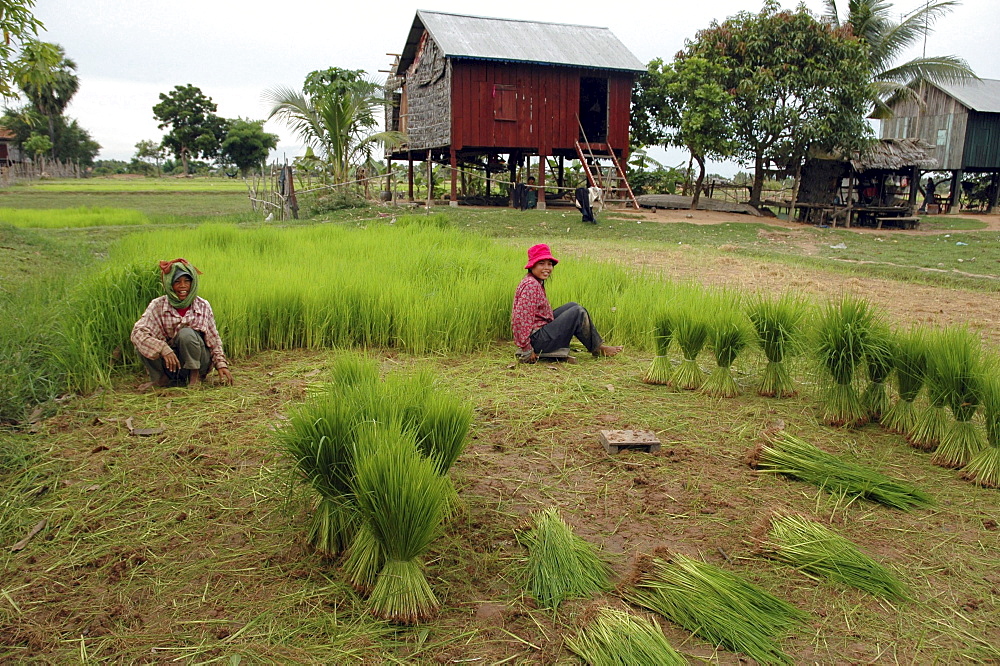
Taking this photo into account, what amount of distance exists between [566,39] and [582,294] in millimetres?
14600

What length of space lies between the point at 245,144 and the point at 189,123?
10.5ft

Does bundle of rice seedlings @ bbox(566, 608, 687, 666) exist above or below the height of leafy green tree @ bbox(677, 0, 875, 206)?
below

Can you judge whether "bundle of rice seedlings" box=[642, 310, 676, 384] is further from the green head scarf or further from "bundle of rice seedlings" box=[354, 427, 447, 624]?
the green head scarf

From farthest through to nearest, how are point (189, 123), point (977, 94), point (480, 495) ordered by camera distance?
1. point (189, 123)
2. point (977, 94)
3. point (480, 495)

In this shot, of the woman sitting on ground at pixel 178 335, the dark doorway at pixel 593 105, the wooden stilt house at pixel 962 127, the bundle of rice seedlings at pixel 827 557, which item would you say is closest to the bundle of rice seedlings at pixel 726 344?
the bundle of rice seedlings at pixel 827 557

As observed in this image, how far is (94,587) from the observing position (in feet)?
7.19

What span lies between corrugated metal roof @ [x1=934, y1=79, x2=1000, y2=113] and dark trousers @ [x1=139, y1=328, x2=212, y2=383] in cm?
2407

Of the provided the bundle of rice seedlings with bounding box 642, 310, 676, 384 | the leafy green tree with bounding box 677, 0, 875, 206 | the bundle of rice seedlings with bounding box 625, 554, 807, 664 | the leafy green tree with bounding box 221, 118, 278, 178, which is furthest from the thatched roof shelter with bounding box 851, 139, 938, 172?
the leafy green tree with bounding box 221, 118, 278, 178

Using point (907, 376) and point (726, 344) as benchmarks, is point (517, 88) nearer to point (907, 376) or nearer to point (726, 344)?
point (726, 344)

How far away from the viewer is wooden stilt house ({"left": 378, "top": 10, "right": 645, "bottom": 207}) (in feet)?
54.6

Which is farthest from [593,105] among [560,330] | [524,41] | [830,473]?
[830,473]

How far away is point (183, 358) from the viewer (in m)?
3.88

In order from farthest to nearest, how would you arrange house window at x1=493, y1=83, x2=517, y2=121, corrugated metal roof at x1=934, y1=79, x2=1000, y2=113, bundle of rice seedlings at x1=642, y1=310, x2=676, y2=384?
corrugated metal roof at x1=934, y1=79, x2=1000, y2=113 → house window at x1=493, y1=83, x2=517, y2=121 → bundle of rice seedlings at x1=642, y1=310, x2=676, y2=384

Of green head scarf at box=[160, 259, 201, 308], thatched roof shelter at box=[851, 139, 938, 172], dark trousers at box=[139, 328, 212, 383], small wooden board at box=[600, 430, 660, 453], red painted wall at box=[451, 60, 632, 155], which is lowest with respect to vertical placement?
small wooden board at box=[600, 430, 660, 453]
